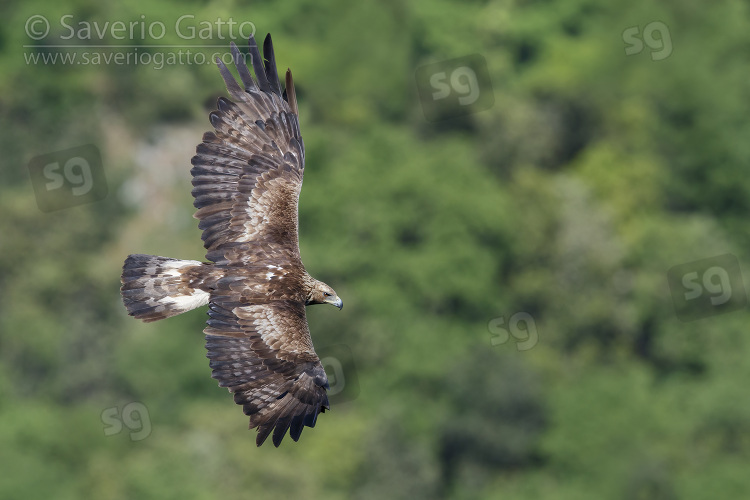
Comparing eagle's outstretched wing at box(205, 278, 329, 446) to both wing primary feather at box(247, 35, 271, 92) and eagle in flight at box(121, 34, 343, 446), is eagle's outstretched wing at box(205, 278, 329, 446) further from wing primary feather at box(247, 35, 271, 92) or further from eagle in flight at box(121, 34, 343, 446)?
wing primary feather at box(247, 35, 271, 92)

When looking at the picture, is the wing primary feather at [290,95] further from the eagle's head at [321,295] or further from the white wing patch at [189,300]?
the white wing patch at [189,300]

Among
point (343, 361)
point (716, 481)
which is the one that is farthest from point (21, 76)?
point (716, 481)

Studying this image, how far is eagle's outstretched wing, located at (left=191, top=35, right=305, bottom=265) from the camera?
27.2 m

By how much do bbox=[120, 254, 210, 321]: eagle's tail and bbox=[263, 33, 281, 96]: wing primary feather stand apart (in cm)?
341

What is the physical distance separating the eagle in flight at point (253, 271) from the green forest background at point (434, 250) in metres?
52.7

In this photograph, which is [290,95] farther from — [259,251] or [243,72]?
[259,251]

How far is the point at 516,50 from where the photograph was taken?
11606 cm

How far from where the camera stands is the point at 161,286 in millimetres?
27219

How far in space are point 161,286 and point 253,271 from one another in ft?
5.82

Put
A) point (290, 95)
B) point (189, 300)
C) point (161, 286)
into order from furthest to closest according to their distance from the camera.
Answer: point (290, 95), point (161, 286), point (189, 300)

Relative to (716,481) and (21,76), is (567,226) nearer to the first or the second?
(716,481)

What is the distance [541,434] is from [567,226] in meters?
18.1

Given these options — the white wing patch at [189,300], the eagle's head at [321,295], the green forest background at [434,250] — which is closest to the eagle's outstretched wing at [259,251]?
the eagle's head at [321,295]

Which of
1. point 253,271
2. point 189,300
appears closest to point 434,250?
point 189,300
